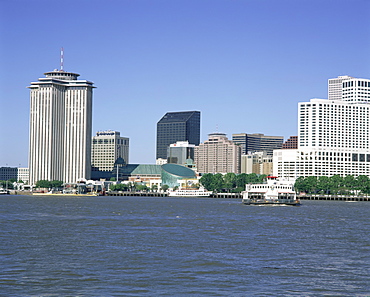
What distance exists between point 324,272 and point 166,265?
1174cm

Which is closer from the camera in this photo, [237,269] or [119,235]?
[237,269]

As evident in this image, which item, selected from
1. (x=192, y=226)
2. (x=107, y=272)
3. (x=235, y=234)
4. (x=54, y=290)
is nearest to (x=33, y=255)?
(x=107, y=272)

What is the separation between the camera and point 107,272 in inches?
1928

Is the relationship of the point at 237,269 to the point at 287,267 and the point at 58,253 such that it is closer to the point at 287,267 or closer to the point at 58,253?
the point at 287,267

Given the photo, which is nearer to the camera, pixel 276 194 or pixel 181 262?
pixel 181 262

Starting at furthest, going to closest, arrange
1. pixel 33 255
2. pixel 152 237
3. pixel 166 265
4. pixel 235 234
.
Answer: pixel 235 234 < pixel 152 237 < pixel 33 255 < pixel 166 265

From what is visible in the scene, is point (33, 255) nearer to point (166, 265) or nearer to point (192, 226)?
point (166, 265)

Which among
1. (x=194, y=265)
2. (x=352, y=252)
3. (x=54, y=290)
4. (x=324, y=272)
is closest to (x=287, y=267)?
(x=324, y=272)

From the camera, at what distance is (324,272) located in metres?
50.1

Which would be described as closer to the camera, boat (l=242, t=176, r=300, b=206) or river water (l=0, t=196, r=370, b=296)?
river water (l=0, t=196, r=370, b=296)

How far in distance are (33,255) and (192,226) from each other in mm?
36366

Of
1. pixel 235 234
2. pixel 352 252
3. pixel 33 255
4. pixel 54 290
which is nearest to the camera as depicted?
pixel 54 290

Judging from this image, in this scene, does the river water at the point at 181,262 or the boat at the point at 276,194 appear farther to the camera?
the boat at the point at 276,194

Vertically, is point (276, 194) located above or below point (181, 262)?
above
